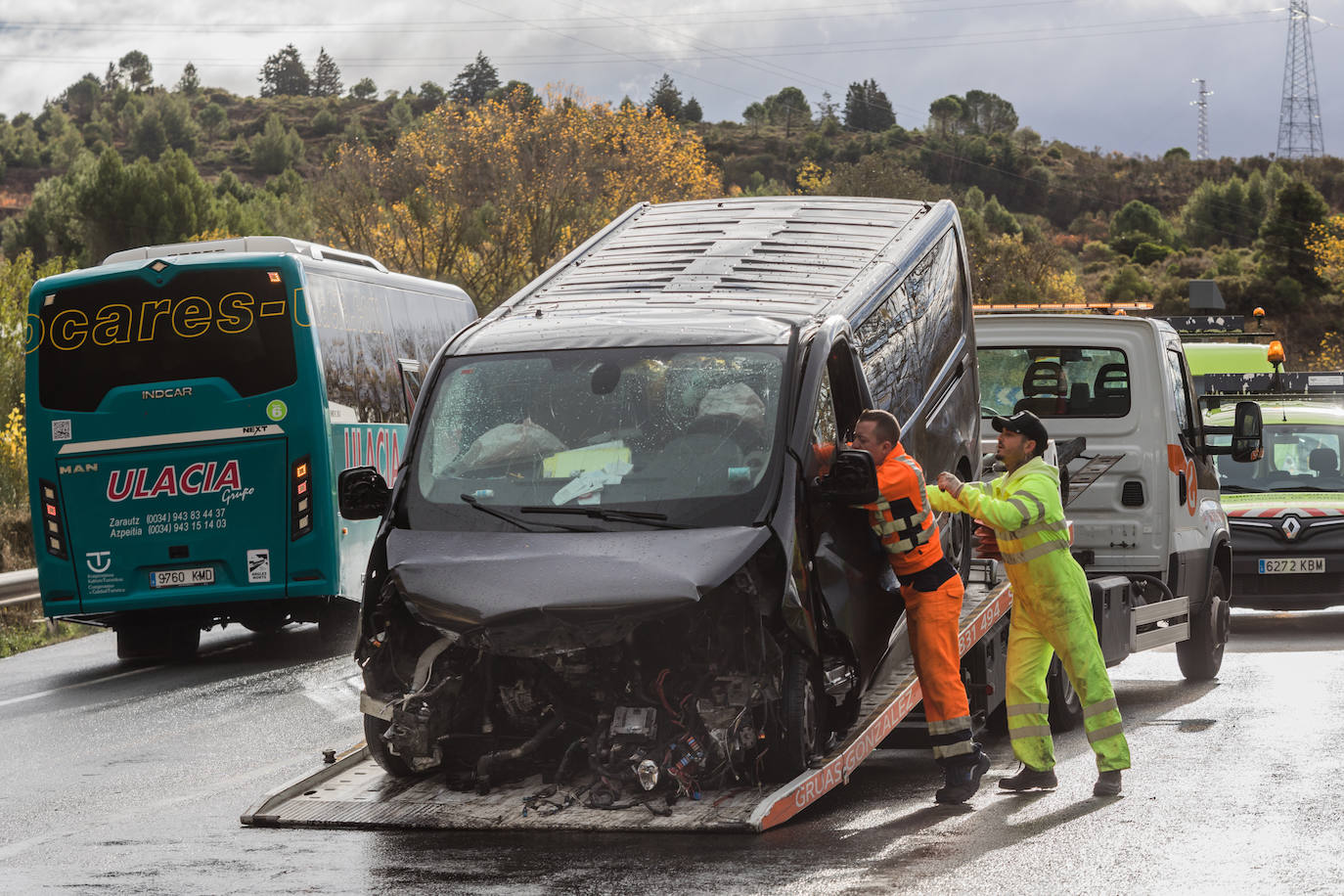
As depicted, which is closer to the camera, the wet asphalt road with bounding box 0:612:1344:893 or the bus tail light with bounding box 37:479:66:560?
the wet asphalt road with bounding box 0:612:1344:893

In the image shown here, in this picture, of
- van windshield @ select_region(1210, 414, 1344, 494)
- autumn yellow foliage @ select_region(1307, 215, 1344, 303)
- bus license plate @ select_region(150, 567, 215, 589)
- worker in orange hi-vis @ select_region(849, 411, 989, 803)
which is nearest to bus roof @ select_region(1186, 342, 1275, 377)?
van windshield @ select_region(1210, 414, 1344, 494)

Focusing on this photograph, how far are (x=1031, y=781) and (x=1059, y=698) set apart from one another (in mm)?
1990

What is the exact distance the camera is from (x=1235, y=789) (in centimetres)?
820

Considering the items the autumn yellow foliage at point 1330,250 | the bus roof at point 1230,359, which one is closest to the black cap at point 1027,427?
the bus roof at point 1230,359

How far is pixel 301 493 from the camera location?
541 inches

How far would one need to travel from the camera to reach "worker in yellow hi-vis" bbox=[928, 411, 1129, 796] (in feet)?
26.9

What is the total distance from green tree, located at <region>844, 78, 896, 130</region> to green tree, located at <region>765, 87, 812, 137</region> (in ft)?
12.5

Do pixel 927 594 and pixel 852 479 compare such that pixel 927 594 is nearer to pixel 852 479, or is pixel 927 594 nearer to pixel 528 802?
pixel 852 479

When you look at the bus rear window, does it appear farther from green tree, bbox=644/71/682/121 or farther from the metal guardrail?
green tree, bbox=644/71/682/121

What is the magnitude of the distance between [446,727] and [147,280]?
7414 millimetres

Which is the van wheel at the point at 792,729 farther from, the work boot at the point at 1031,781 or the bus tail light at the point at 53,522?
the bus tail light at the point at 53,522

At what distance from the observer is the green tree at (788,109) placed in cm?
16450

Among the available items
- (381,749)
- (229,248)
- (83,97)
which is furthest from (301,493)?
(83,97)

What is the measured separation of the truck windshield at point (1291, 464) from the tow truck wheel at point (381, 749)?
10.2 meters
